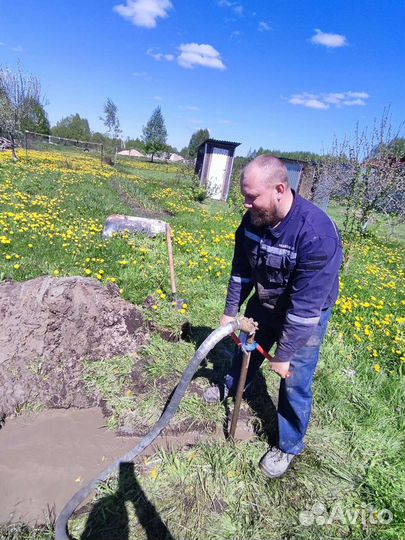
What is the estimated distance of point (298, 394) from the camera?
2359 millimetres

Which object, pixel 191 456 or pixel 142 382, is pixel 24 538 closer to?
pixel 191 456

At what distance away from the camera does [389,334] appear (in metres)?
4.47

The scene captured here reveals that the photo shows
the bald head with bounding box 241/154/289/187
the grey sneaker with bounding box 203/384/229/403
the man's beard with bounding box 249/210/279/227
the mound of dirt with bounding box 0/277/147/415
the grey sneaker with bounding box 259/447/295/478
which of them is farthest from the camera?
the grey sneaker with bounding box 203/384/229/403

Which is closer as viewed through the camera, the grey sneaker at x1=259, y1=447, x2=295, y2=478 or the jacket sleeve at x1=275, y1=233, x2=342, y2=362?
the jacket sleeve at x1=275, y1=233, x2=342, y2=362

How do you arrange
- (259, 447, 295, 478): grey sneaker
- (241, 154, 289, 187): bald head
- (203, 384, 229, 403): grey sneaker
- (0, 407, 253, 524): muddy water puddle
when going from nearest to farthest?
(241, 154, 289, 187): bald head
(0, 407, 253, 524): muddy water puddle
(259, 447, 295, 478): grey sneaker
(203, 384, 229, 403): grey sneaker

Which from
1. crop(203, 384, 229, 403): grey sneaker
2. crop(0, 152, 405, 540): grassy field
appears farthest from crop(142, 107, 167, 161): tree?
crop(203, 384, 229, 403): grey sneaker

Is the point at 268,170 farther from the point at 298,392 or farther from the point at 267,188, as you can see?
the point at 298,392

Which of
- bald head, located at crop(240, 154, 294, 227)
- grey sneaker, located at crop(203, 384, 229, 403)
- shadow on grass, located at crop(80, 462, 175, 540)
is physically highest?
bald head, located at crop(240, 154, 294, 227)

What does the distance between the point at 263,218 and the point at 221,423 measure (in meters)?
1.96

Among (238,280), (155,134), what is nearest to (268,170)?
(238,280)

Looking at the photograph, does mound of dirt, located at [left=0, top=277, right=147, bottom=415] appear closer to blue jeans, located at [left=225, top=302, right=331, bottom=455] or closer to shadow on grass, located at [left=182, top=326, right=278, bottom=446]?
shadow on grass, located at [left=182, top=326, right=278, bottom=446]

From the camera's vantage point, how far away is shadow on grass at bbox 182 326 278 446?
2932 mm

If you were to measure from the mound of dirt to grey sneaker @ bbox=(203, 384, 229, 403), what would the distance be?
36.3 inches

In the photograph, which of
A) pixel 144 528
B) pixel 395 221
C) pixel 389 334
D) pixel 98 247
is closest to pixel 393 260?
pixel 395 221
